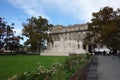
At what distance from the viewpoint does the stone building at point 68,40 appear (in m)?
90.7

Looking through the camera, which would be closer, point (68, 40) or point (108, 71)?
point (108, 71)

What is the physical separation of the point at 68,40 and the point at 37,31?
37.1ft

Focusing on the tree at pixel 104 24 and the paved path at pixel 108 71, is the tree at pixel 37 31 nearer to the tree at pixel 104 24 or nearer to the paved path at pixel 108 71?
the tree at pixel 104 24

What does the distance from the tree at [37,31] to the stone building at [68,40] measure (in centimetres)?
414

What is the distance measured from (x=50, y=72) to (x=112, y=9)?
73.9 meters

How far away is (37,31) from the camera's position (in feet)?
313

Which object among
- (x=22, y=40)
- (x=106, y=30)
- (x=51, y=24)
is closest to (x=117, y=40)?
(x=106, y=30)

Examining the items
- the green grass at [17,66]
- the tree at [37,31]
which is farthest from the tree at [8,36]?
the green grass at [17,66]

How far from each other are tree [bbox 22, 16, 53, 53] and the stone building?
13.6 feet

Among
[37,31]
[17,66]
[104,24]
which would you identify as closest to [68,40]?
[37,31]

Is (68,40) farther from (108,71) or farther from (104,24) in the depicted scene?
(108,71)

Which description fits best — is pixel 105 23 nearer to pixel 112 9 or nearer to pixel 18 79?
pixel 112 9

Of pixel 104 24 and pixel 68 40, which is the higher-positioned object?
pixel 104 24

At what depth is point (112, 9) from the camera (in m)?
80.4
